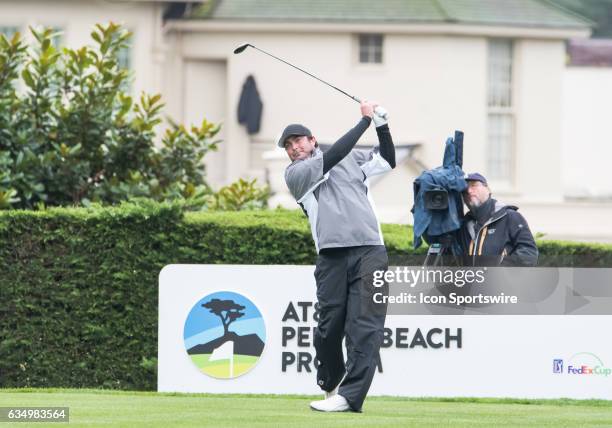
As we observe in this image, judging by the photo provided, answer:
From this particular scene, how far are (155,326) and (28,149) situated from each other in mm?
3220

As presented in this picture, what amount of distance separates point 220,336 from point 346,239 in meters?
2.89

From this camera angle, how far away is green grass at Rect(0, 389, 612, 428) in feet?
31.6

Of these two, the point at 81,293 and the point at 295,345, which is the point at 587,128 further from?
the point at 295,345

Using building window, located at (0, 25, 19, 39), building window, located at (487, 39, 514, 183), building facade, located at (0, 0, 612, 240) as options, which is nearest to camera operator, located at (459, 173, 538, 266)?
building window, located at (0, 25, 19, 39)

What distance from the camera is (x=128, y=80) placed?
1745cm

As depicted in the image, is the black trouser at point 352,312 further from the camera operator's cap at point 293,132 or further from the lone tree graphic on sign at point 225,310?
the lone tree graphic on sign at point 225,310

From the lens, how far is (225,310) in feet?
42.9

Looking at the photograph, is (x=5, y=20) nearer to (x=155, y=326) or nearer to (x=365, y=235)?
(x=155, y=326)

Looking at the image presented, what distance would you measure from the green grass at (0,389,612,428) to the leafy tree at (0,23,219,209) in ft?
12.0

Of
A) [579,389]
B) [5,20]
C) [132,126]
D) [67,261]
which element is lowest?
[579,389]

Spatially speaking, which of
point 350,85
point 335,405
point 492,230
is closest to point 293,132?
point 335,405

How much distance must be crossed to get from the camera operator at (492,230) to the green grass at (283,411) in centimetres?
109

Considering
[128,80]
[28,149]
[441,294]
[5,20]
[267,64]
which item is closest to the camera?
[441,294]

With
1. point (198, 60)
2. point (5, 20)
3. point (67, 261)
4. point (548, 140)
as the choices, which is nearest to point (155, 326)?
point (67, 261)
